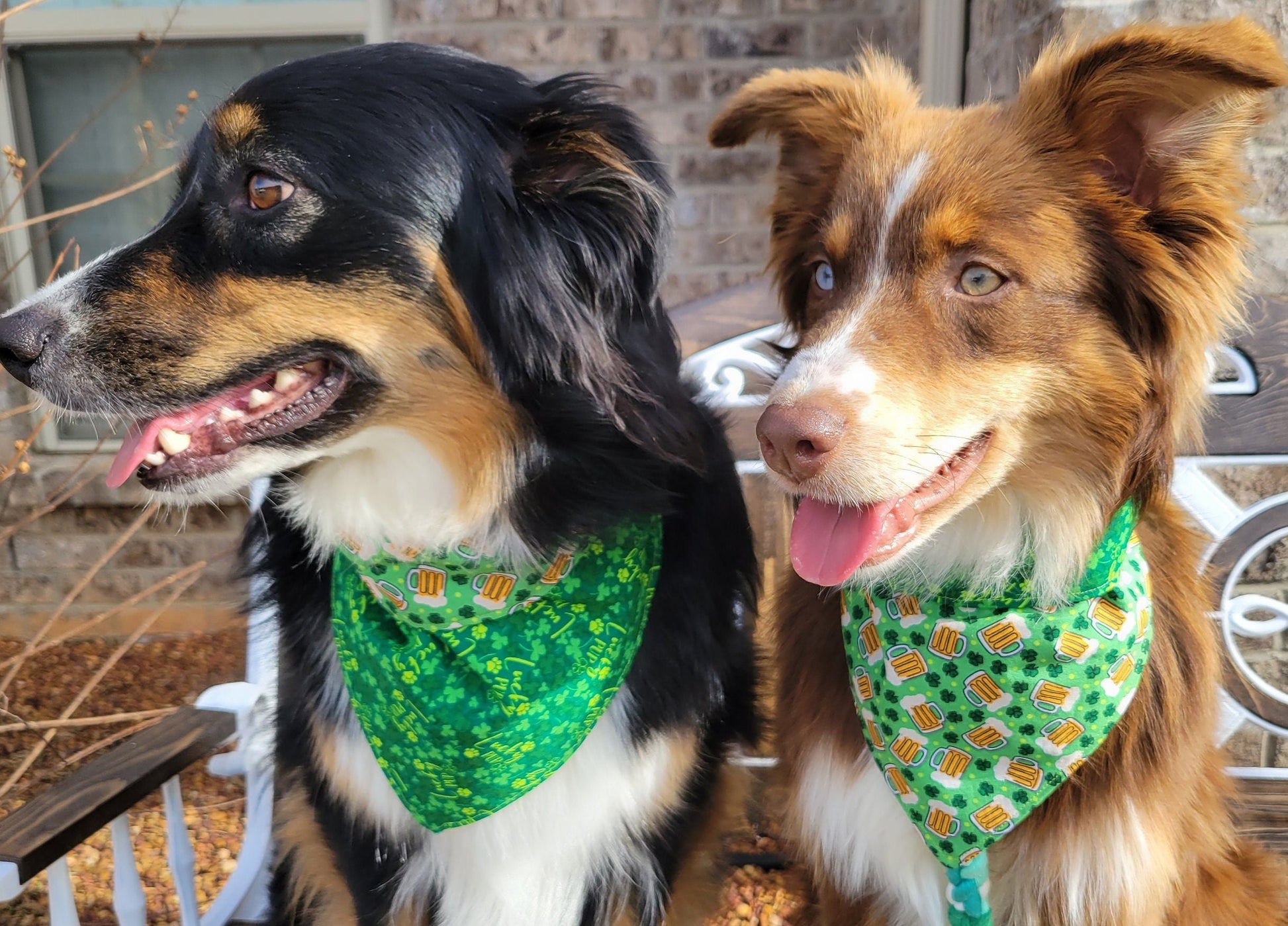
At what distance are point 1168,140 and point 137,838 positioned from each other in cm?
308

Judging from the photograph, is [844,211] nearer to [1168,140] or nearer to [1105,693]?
[1168,140]

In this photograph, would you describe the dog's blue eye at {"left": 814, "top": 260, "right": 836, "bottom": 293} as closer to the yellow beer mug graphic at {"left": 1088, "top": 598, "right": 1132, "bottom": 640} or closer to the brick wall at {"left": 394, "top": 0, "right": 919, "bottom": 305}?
the yellow beer mug graphic at {"left": 1088, "top": 598, "right": 1132, "bottom": 640}

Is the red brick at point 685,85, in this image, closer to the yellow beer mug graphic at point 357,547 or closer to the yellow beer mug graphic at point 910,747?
the yellow beer mug graphic at point 357,547

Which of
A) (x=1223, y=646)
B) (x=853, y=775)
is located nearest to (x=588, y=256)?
(x=853, y=775)

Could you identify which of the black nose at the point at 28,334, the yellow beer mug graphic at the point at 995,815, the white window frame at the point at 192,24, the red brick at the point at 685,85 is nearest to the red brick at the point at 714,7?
the red brick at the point at 685,85

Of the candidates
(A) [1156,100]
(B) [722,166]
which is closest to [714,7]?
(B) [722,166]

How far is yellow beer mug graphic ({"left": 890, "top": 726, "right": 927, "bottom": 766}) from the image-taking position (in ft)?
4.59

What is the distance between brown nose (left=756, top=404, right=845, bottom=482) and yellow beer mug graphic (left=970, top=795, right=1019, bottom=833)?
0.59m

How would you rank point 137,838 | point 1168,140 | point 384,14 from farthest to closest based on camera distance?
point 384,14 < point 137,838 < point 1168,140

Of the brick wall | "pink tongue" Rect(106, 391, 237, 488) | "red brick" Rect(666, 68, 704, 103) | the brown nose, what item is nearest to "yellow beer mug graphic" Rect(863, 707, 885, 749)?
the brown nose

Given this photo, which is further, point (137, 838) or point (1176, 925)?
point (137, 838)

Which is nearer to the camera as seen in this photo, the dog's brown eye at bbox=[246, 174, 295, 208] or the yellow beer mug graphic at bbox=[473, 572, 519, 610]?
the dog's brown eye at bbox=[246, 174, 295, 208]

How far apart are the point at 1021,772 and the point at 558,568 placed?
730 millimetres

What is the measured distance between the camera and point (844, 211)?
1368 millimetres
